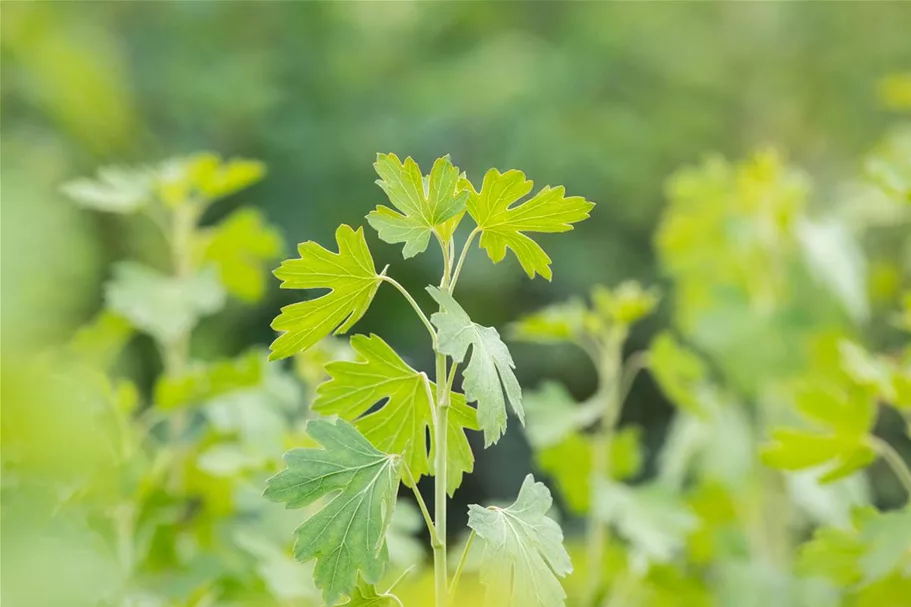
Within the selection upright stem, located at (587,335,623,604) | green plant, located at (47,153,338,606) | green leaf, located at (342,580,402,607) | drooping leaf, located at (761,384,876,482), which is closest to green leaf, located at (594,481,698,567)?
upright stem, located at (587,335,623,604)

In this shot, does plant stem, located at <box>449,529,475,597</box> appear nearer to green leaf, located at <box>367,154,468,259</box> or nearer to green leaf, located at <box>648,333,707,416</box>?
green leaf, located at <box>367,154,468,259</box>

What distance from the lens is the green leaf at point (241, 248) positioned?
734mm

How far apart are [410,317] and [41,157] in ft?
2.31

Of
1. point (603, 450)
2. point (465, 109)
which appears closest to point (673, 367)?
point (603, 450)

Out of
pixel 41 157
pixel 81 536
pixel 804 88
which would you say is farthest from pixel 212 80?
pixel 81 536

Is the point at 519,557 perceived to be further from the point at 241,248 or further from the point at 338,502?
the point at 241,248

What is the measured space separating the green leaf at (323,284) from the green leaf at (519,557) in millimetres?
95

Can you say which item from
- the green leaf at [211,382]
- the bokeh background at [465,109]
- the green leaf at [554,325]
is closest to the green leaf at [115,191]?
the green leaf at [211,382]

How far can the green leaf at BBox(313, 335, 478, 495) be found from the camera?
1.28 feet

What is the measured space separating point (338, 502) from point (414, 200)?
0.41 feet

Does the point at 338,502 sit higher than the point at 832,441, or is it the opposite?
the point at 338,502

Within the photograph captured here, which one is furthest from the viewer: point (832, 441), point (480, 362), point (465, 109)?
point (465, 109)

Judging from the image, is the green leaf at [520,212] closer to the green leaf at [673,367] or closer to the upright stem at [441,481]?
the upright stem at [441,481]

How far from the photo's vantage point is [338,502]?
1.16ft
